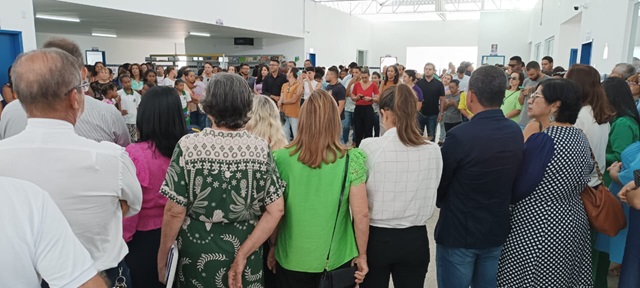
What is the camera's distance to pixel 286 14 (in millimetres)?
14516

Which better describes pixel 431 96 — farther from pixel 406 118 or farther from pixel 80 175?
pixel 80 175

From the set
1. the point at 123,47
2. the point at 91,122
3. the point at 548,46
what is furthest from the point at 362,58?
the point at 91,122

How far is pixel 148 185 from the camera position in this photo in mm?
2010

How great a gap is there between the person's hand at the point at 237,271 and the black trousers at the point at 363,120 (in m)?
5.53

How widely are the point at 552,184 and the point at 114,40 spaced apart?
1990 centimetres

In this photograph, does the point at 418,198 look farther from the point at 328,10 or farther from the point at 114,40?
the point at 114,40

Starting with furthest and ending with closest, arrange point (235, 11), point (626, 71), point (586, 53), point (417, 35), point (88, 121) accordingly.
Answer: point (417, 35)
point (235, 11)
point (586, 53)
point (626, 71)
point (88, 121)

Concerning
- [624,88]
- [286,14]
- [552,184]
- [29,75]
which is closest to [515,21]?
[286,14]

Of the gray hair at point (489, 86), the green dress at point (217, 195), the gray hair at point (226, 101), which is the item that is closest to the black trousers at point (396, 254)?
the green dress at point (217, 195)

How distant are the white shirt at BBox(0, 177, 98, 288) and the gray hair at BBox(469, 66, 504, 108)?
5.80 ft

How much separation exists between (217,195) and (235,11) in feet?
35.5

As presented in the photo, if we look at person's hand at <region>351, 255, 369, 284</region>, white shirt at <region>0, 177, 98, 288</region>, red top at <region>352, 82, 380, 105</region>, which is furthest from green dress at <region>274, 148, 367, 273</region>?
red top at <region>352, 82, 380, 105</region>

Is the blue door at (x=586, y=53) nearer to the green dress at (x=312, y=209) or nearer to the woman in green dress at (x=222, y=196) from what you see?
the green dress at (x=312, y=209)

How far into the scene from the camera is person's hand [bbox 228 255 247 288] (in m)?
1.80
